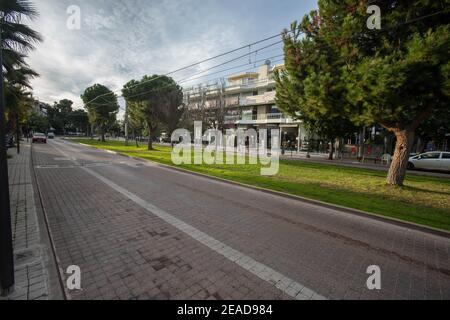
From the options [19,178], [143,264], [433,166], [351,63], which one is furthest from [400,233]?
[433,166]

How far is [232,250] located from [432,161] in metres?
20.1

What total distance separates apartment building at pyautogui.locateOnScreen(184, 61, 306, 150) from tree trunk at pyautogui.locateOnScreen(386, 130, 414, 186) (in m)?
20.1

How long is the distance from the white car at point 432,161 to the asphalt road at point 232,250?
15.6 meters

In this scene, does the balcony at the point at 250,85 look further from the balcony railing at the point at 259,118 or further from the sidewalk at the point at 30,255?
the sidewalk at the point at 30,255

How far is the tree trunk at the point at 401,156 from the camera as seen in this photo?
931 cm

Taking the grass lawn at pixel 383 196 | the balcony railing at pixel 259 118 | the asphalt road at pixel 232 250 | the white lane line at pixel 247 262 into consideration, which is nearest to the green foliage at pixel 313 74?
the grass lawn at pixel 383 196

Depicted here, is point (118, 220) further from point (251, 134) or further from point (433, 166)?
Result: point (251, 134)

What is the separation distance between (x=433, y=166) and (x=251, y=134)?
86.6 feet

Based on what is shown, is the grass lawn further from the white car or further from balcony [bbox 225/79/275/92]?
balcony [bbox 225/79/275/92]

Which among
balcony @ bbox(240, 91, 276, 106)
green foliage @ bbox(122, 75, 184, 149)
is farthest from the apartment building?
green foliage @ bbox(122, 75, 184, 149)

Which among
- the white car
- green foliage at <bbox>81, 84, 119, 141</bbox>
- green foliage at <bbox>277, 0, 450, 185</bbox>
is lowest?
the white car

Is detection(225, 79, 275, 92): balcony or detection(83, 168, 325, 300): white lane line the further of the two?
detection(225, 79, 275, 92): balcony

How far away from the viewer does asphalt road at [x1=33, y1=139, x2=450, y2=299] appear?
2.96 m

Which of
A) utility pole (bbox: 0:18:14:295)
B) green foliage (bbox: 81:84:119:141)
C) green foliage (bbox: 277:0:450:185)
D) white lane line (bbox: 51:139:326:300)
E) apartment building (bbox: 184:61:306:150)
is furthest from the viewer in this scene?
green foliage (bbox: 81:84:119:141)
